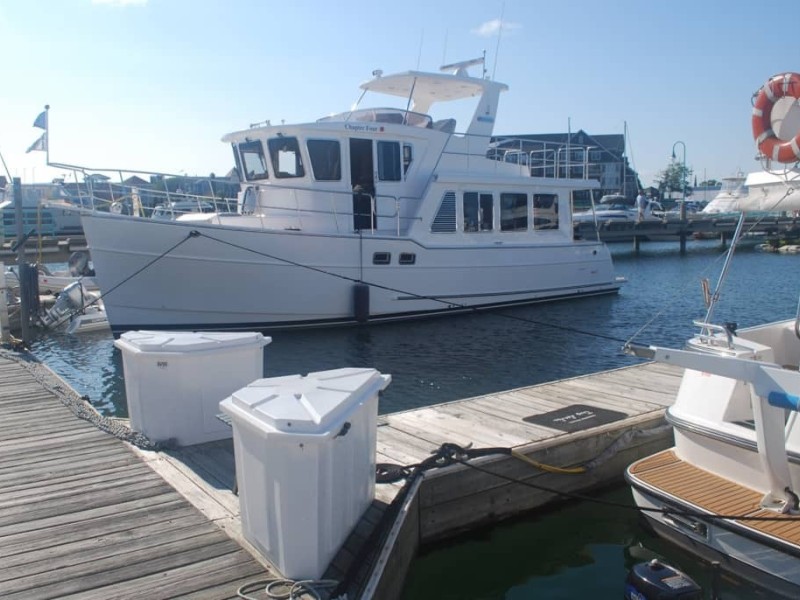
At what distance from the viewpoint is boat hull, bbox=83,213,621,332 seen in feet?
39.7

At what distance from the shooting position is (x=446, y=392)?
981 cm

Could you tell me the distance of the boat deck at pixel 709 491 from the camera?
4.10 m

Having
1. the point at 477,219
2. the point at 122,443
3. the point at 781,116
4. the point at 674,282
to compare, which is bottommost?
the point at 674,282

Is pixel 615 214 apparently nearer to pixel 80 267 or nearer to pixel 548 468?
pixel 80 267

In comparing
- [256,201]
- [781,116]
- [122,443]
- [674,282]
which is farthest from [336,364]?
[674,282]

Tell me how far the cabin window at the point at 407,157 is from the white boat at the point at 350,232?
26 millimetres

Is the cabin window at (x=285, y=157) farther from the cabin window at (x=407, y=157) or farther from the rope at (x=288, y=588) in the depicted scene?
the rope at (x=288, y=588)

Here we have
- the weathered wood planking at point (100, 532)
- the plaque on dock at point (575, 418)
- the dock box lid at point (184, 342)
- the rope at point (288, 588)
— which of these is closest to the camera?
the rope at point (288, 588)

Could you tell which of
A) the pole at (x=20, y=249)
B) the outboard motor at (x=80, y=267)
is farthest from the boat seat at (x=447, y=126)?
the outboard motor at (x=80, y=267)

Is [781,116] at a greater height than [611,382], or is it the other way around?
[781,116]

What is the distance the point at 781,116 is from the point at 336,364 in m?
7.87

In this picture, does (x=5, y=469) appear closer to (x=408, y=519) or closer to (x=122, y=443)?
(x=122, y=443)

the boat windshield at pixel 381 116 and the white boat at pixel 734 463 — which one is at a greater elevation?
the boat windshield at pixel 381 116

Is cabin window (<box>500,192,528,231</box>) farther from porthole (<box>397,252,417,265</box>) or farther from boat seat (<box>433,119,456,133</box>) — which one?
porthole (<box>397,252,417,265</box>)
